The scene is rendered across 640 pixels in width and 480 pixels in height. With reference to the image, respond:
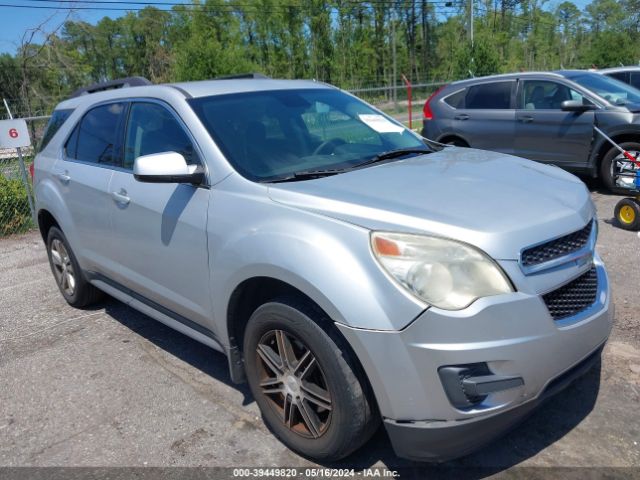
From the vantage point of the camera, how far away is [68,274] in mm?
5141

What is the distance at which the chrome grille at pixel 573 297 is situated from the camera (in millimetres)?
2402

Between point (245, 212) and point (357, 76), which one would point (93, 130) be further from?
point (357, 76)

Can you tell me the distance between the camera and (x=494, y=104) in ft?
29.9

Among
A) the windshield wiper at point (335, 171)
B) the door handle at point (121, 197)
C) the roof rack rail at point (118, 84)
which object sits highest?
the roof rack rail at point (118, 84)

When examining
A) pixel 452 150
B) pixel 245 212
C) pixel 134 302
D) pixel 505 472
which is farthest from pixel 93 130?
pixel 505 472

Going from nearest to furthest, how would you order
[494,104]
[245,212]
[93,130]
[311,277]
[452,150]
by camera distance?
1. [311,277]
2. [245,212]
3. [452,150]
4. [93,130]
5. [494,104]

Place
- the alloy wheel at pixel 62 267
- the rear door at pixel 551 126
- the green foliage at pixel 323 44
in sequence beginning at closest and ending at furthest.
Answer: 1. the alloy wheel at pixel 62 267
2. the rear door at pixel 551 126
3. the green foliage at pixel 323 44

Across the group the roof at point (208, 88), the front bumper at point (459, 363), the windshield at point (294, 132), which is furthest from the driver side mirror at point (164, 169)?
the front bumper at point (459, 363)

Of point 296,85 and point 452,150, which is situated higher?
point 296,85

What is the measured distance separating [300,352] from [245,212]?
73 centimetres

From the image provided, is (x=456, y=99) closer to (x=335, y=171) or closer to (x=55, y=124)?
(x=55, y=124)

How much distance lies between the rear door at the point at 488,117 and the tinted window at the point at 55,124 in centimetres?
618

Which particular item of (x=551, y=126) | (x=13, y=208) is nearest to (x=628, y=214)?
(x=551, y=126)

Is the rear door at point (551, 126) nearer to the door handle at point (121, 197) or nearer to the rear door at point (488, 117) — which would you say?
the rear door at point (488, 117)
